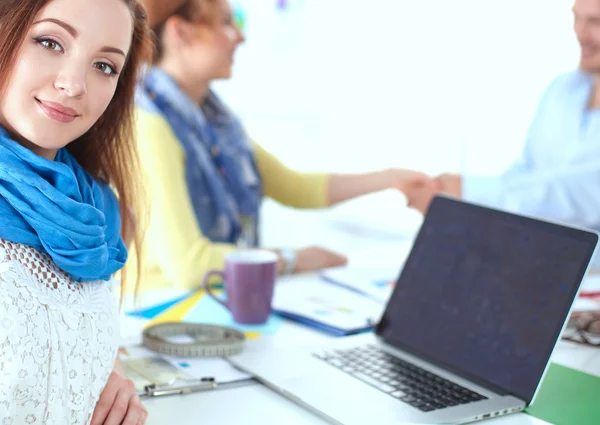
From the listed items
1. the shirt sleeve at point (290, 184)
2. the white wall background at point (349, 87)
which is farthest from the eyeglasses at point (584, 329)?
the white wall background at point (349, 87)

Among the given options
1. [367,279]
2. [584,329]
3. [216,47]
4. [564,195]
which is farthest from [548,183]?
[216,47]

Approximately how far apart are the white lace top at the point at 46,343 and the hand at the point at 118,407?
0.04 feet

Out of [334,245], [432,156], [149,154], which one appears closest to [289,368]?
[149,154]

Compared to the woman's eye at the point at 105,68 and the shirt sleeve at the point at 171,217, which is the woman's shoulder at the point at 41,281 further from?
the shirt sleeve at the point at 171,217

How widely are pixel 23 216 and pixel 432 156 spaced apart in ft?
9.03

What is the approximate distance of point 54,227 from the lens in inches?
27.1

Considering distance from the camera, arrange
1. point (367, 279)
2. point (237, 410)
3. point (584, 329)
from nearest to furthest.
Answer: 1. point (237, 410)
2. point (584, 329)
3. point (367, 279)

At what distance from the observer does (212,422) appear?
75cm

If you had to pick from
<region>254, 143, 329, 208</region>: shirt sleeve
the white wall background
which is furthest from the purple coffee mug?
the white wall background

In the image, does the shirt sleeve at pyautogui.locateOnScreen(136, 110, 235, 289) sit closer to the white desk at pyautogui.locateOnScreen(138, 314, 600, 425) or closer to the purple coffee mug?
the purple coffee mug

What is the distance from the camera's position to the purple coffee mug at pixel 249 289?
109 centimetres

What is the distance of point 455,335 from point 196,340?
1.11ft

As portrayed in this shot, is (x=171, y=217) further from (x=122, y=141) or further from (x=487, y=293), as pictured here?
(x=487, y=293)

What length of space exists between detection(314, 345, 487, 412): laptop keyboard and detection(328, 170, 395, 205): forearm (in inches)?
33.5
